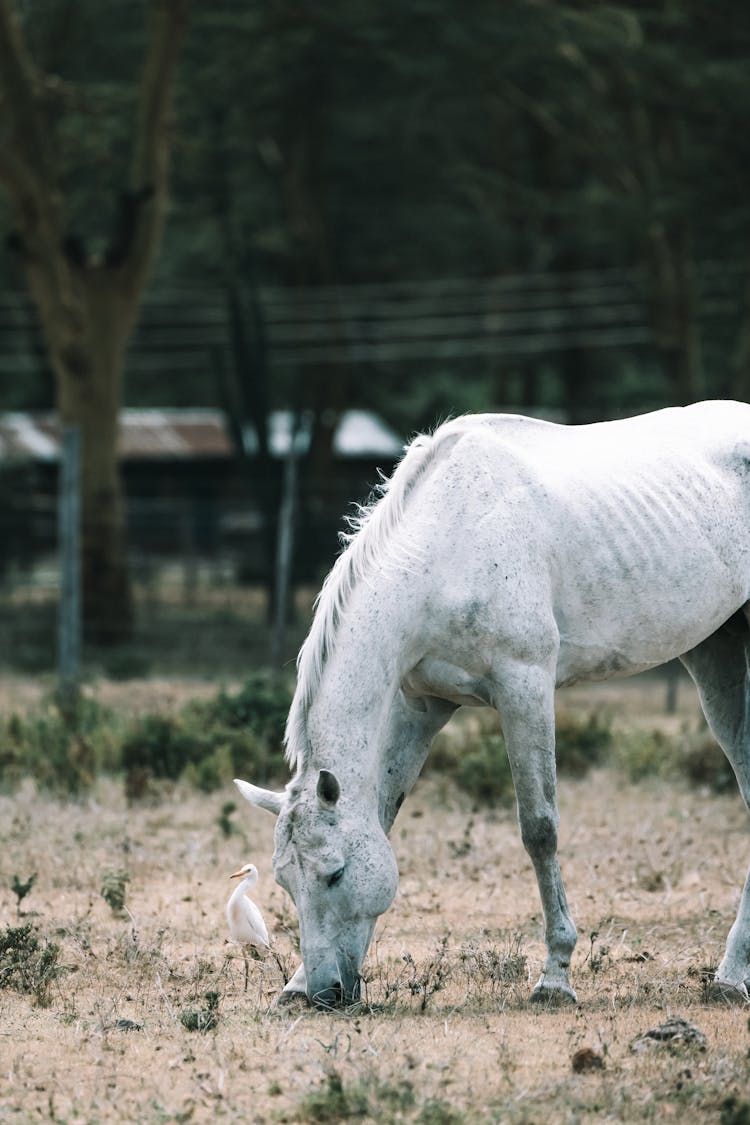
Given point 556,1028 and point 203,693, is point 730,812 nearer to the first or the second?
point 556,1028

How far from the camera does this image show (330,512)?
1648 cm

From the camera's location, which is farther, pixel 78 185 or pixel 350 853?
pixel 78 185

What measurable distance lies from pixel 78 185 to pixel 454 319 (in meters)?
8.01

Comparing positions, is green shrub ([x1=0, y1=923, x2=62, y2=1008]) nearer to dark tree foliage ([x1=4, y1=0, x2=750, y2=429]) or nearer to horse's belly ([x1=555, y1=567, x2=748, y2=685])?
horse's belly ([x1=555, y1=567, x2=748, y2=685])

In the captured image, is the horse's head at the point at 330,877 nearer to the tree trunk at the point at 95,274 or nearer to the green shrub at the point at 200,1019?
the green shrub at the point at 200,1019

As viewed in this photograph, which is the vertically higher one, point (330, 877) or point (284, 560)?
point (284, 560)

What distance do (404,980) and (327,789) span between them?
99 centimetres

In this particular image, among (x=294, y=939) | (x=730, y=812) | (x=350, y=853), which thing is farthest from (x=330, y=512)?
(x=350, y=853)

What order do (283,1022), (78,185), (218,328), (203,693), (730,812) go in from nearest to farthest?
1. (283,1022)
2. (730,812)
3. (203,693)
4. (78,185)
5. (218,328)

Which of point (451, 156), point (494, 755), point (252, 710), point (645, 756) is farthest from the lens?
point (451, 156)

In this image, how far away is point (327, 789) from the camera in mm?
5012

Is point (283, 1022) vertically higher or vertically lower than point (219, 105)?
lower

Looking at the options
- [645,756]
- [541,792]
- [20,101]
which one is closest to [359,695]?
[541,792]

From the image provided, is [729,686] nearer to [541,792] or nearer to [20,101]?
[541,792]
